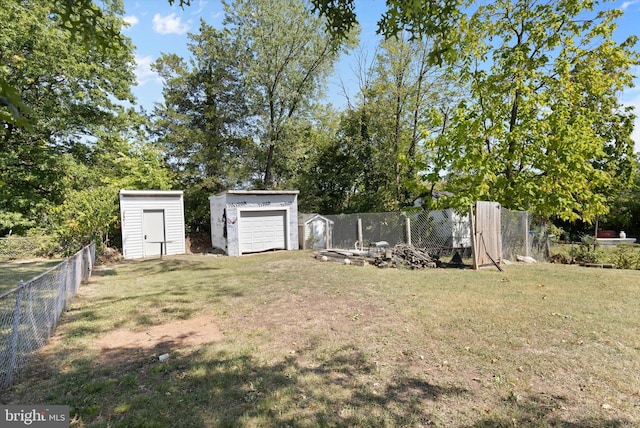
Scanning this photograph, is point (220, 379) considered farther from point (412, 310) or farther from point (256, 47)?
point (256, 47)

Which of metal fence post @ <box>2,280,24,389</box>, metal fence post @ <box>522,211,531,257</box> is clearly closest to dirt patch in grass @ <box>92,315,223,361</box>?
metal fence post @ <box>2,280,24,389</box>

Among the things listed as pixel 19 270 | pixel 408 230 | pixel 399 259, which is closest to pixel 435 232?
pixel 408 230

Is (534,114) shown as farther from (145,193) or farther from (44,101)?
(44,101)

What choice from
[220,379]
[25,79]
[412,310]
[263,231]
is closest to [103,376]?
[220,379]

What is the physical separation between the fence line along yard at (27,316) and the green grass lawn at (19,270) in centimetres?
328

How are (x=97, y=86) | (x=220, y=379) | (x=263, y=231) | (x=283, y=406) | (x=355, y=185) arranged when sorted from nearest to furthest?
(x=283, y=406)
(x=220, y=379)
(x=263, y=231)
(x=97, y=86)
(x=355, y=185)

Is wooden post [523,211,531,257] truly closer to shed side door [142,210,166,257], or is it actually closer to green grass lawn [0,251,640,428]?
green grass lawn [0,251,640,428]

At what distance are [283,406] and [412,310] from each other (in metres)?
3.33

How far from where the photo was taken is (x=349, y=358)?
3.96m

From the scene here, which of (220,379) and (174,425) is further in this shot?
(220,379)

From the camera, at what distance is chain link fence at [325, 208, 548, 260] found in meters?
11.8

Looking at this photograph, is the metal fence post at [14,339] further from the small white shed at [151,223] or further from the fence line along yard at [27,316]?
the small white shed at [151,223]

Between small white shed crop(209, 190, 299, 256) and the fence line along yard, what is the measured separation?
952cm

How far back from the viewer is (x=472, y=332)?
4.69m
